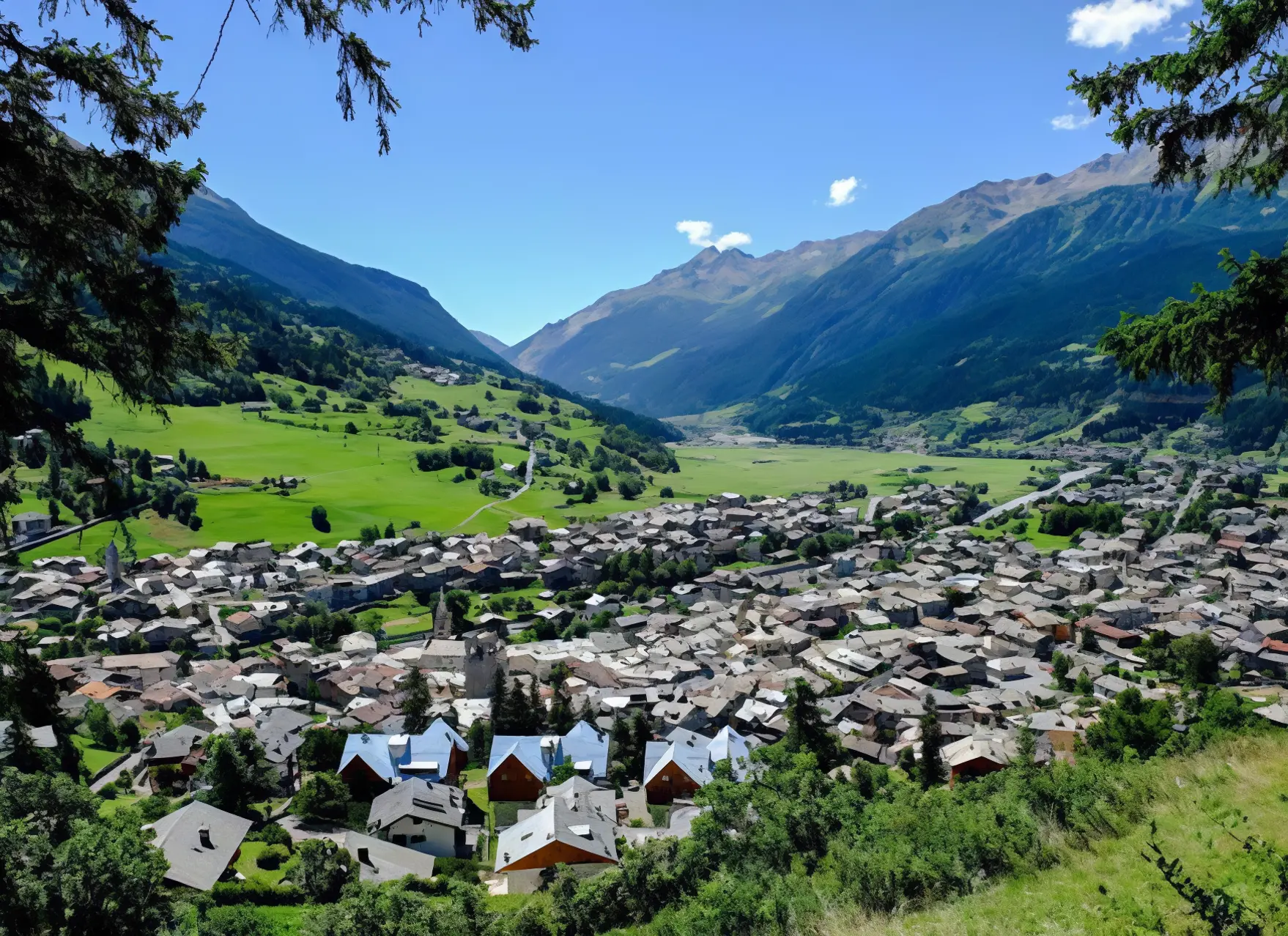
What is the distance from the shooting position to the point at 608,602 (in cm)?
6550

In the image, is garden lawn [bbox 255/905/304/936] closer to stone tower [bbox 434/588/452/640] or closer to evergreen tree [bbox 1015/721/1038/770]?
evergreen tree [bbox 1015/721/1038/770]

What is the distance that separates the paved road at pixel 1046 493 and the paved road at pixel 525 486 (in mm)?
57913

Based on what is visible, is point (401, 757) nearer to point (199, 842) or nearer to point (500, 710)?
point (500, 710)

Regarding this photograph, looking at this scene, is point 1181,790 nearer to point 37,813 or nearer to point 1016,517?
point 37,813

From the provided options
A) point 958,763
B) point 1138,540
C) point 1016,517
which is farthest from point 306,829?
point 1016,517

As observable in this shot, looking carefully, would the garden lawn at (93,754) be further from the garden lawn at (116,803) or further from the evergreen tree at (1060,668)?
the evergreen tree at (1060,668)

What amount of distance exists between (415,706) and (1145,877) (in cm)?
3326

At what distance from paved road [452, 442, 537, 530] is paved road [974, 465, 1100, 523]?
190ft

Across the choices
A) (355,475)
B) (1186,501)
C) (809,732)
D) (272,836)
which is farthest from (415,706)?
(1186,501)

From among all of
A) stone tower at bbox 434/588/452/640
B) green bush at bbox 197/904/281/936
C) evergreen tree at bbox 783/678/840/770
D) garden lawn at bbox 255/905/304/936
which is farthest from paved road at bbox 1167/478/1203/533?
green bush at bbox 197/904/281/936

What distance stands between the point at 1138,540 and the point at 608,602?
49.0 meters

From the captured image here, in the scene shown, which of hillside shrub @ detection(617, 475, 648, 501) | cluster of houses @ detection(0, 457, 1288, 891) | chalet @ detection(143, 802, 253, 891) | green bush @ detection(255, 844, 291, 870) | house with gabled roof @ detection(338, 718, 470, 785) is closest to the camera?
chalet @ detection(143, 802, 253, 891)

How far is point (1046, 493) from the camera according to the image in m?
110

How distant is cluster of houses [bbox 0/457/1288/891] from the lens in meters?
30.8
